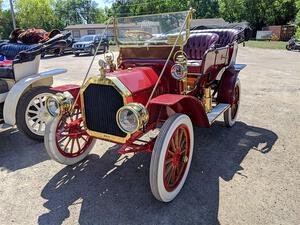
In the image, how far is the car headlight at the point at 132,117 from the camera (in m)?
2.57

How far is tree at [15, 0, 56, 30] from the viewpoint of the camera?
4391 centimetres

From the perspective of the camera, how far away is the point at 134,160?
3830mm

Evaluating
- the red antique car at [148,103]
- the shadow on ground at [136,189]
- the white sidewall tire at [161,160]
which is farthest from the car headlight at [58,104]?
the white sidewall tire at [161,160]

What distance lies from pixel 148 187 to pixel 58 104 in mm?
1351

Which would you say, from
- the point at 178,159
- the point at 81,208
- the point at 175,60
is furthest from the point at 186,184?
the point at 175,60

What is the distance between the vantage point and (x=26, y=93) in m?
4.40

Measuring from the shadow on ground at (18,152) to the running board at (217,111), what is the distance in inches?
90.2

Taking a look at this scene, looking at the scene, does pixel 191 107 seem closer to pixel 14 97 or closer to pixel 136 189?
pixel 136 189

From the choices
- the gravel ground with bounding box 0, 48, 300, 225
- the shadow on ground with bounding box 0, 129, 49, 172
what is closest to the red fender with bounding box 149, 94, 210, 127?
the gravel ground with bounding box 0, 48, 300, 225

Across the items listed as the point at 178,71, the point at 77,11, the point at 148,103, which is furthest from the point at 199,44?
the point at 77,11

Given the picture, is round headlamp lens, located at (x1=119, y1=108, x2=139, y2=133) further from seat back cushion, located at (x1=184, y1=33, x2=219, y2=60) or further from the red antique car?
seat back cushion, located at (x1=184, y1=33, x2=219, y2=60)

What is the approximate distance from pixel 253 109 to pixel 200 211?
146 inches

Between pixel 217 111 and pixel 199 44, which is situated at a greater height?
Result: pixel 199 44

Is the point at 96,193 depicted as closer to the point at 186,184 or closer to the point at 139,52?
the point at 186,184
